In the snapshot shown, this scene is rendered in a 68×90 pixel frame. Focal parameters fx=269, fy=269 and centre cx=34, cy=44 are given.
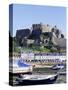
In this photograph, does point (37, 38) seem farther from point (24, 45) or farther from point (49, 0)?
point (49, 0)

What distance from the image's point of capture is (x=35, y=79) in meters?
1.68

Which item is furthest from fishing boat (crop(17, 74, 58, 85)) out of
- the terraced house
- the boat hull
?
the terraced house

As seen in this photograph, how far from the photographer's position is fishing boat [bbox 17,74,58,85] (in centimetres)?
165

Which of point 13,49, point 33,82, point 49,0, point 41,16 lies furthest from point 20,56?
point 49,0

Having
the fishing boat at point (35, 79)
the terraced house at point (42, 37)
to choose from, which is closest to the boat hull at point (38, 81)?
the fishing boat at point (35, 79)

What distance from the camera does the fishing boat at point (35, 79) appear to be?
5.40 feet

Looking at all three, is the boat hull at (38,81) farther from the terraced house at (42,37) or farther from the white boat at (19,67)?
the terraced house at (42,37)

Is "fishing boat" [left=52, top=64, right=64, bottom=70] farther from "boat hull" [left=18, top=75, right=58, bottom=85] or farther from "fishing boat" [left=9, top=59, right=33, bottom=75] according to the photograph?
"fishing boat" [left=9, top=59, right=33, bottom=75]

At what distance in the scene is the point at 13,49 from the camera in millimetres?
1629

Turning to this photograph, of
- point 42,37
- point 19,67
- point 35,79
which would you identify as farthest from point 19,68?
point 42,37

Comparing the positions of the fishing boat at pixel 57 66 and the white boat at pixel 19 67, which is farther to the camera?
the fishing boat at pixel 57 66

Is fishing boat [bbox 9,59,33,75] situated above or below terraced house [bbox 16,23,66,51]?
below

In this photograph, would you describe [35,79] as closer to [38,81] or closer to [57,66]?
[38,81]

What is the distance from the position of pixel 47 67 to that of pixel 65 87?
0.18 m
